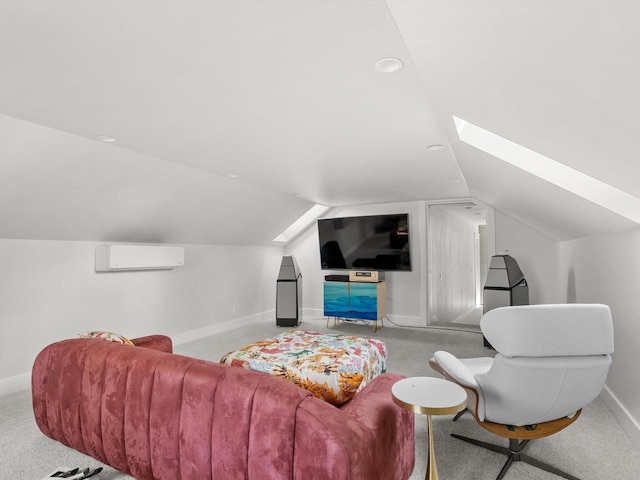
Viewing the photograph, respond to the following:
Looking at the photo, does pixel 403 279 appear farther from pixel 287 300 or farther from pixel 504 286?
pixel 287 300

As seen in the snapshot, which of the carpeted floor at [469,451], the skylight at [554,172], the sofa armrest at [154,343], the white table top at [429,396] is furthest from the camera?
the sofa armrest at [154,343]

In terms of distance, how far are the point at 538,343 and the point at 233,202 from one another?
13.8 ft

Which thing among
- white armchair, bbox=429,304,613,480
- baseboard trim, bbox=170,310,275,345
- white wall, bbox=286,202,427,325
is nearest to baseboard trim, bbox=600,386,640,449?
white armchair, bbox=429,304,613,480

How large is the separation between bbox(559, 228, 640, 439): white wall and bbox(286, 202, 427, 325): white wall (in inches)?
116

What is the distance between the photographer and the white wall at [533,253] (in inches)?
219

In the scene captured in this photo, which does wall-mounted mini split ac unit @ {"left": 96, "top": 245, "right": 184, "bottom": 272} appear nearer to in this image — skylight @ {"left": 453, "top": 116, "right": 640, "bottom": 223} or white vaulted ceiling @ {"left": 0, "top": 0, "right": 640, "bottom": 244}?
white vaulted ceiling @ {"left": 0, "top": 0, "right": 640, "bottom": 244}

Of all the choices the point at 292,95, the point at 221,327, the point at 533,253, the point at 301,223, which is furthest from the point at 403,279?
the point at 292,95

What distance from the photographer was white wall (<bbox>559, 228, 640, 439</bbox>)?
2533 millimetres

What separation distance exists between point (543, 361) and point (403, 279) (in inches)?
187

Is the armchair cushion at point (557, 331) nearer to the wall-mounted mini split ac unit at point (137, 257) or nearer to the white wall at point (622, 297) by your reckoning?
the white wall at point (622, 297)

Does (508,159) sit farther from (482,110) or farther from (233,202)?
(233,202)

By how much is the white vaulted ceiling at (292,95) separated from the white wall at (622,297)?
19 centimetres

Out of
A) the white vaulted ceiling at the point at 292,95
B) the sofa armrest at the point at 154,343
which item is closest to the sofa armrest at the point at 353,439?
the white vaulted ceiling at the point at 292,95

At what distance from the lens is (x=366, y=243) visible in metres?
6.66
